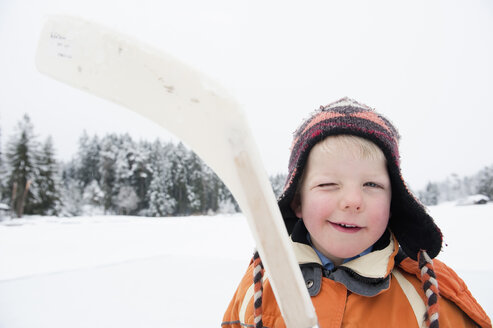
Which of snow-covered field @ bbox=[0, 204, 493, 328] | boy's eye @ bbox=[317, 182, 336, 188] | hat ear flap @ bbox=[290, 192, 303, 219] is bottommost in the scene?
snow-covered field @ bbox=[0, 204, 493, 328]

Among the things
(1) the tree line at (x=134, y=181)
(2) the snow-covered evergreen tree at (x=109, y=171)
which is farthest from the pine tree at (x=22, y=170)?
(2) the snow-covered evergreen tree at (x=109, y=171)

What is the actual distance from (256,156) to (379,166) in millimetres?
593

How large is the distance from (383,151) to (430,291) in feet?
1.23

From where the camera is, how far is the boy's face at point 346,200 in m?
0.78

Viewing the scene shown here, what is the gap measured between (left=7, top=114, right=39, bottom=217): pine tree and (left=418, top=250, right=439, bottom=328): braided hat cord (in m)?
21.8

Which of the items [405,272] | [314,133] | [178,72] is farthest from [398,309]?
[178,72]

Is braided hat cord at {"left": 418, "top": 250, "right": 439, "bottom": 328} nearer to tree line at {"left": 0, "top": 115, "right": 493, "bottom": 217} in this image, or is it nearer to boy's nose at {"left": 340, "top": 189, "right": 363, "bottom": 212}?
boy's nose at {"left": 340, "top": 189, "right": 363, "bottom": 212}

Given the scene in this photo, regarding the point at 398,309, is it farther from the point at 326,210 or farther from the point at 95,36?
the point at 95,36

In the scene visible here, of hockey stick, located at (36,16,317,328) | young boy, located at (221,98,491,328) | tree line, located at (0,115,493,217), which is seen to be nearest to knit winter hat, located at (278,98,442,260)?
young boy, located at (221,98,491,328)

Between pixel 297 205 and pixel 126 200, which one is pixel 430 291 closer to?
pixel 297 205

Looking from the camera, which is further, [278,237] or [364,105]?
[364,105]

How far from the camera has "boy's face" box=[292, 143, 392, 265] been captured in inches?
30.8

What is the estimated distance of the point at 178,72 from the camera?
354 millimetres

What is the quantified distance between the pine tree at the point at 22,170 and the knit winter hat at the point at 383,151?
70.8ft
